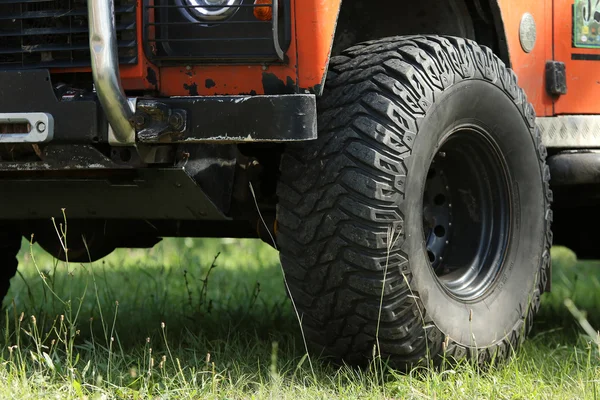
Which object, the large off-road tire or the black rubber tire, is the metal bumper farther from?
the black rubber tire

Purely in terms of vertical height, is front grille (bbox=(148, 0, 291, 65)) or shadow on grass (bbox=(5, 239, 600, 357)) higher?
front grille (bbox=(148, 0, 291, 65))

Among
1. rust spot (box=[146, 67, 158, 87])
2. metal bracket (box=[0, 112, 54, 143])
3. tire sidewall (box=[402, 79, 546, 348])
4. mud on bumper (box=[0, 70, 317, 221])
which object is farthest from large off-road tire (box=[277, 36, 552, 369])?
metal bracket (box=[0, 112, 54, 143])

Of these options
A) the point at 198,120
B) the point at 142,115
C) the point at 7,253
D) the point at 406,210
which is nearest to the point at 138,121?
the point at 142,115

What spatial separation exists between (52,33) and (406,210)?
1117 mm

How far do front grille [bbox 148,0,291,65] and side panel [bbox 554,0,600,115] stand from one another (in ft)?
5.02

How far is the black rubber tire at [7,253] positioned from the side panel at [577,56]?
7.09 ft

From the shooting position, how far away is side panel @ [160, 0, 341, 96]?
272 centimetres

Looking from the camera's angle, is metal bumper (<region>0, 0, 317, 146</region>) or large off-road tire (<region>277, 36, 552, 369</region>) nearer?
metal bumper (<region>0, 0, 317, 146</region>)

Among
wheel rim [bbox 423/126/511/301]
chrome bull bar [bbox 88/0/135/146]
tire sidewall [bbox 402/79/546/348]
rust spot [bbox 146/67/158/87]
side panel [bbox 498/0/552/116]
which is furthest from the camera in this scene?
side panel [bbox 498/0/552/116]

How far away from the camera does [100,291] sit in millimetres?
5168

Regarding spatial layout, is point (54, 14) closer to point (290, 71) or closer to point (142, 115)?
point (142, 115)

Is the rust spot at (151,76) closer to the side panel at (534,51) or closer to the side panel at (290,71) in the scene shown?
the side panel at (290,71)

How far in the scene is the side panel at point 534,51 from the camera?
3584 millimetres

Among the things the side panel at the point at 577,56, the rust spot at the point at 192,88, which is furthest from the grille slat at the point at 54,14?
the side panel at the point at 577,56
